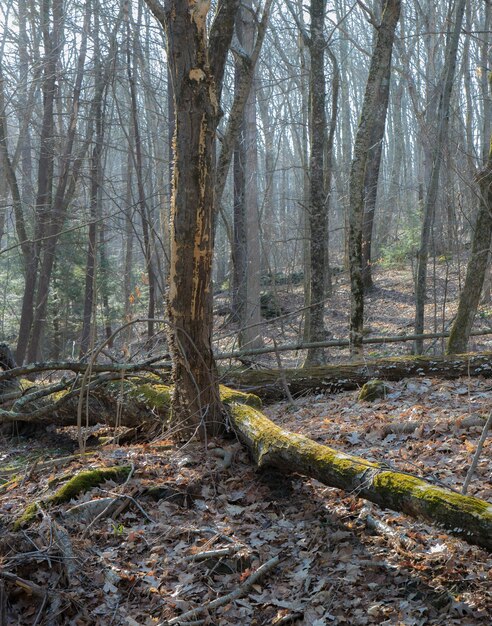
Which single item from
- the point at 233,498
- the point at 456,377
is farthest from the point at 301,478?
the point at 456,377

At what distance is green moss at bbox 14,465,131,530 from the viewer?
4371mm

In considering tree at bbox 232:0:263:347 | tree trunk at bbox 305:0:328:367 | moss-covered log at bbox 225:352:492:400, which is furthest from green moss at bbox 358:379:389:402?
tree at bbox 232:0:263:347

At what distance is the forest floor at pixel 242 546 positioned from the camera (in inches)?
142

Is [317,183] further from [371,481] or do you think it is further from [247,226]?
[371,481]

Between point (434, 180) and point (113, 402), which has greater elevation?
point (434, 180)

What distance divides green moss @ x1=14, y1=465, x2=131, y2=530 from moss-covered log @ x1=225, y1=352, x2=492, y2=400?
3379mm

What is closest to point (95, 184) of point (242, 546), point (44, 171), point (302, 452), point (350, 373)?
point (44, 171)

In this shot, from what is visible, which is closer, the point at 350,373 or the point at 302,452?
the point at 302,452

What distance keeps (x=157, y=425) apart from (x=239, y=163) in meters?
9.92

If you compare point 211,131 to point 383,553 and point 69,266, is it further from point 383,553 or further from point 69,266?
point 69,266

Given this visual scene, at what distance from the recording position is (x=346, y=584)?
377 centimetres

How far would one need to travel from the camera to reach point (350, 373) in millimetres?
8742

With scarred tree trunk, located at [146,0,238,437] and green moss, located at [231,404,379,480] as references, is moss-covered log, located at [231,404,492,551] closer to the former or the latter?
green moss, located at [231,404,379,480]

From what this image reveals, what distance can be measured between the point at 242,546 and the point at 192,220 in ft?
9.30
